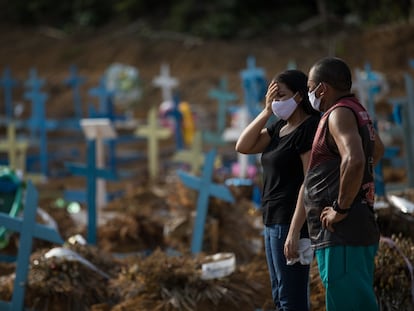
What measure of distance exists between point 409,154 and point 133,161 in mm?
10752

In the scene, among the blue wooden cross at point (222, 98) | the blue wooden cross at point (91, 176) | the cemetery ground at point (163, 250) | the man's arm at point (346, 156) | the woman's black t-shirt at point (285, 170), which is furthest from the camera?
the blue wooden cross at point (222, 98)

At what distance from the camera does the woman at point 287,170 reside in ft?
12.7

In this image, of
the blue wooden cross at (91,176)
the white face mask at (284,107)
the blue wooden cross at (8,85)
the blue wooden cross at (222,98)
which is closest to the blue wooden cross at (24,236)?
the blue wooden cross at (91,176)

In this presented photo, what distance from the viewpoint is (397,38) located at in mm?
22250

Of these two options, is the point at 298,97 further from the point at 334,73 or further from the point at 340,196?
the point at 340,196

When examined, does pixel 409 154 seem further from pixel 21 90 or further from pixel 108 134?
pixel 21 90

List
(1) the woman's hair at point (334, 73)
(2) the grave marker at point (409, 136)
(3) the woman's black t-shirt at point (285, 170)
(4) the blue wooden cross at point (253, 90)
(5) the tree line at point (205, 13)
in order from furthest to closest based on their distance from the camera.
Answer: (5) the tree line at point (205, 13) < (4) the blue wooden cross at point (253, 90) < (2) the grave marker at point (409, 136) < (3) the woman's black t-shirt at point (285, 170) < (1) the woman's hair at point (334, 73)

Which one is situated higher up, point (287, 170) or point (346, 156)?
point (346, 156)

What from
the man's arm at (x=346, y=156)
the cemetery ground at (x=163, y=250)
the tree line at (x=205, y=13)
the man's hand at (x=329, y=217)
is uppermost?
the tree line at (x=205, y=13)

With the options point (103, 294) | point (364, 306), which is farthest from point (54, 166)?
point (364, 306)

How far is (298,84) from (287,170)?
0.40 meters

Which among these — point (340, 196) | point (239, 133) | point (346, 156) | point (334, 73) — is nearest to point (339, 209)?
point (340, 196)

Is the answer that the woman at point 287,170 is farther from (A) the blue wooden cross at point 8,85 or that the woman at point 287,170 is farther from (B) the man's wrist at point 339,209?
(A) the blue wooden cross at point 8,85

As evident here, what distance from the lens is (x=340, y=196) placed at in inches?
132
